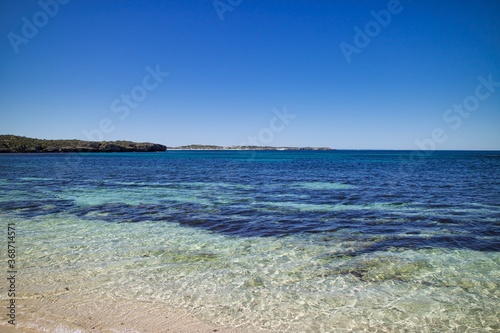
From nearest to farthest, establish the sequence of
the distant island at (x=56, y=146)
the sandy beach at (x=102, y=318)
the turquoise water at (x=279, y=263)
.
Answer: the sandy beach at (x=102, y=318) → the turquoise water at (x=279, y=263) → the distant island at (x=56, y=146)

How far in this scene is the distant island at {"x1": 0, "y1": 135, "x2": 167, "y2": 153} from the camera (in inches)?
4393

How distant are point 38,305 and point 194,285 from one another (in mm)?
3273

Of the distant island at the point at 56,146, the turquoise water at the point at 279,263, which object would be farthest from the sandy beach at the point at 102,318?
the distant island at the point at 56,146

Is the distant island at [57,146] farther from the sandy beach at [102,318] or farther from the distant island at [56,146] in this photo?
the sandy beach at [102,318]

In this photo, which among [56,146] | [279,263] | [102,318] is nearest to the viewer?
[102,318]

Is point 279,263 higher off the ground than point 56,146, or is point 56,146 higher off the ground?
point 56,146

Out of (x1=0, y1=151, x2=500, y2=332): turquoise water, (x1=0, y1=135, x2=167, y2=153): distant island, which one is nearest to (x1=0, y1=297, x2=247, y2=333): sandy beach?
(x1=0, y1=151, x2=500, y2=332): turquoise water

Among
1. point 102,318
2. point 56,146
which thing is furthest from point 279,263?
point 56,146

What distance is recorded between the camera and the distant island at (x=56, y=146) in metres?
112

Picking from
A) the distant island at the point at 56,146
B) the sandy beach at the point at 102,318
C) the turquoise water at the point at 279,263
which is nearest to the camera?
the sandy beach at the point at 102,318

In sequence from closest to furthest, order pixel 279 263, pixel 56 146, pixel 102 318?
pixel 102 318 < pixel 279 263 < pixel 56 146

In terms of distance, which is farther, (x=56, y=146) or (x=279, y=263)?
(x=56, y=146)

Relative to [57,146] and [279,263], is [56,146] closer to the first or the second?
[57,146]

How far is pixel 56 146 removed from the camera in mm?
128000
